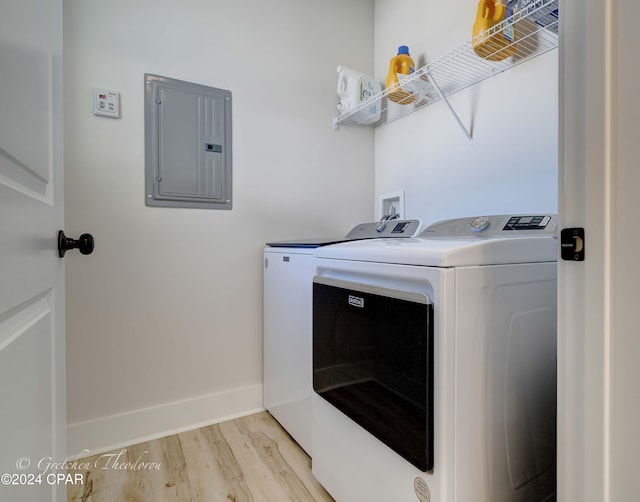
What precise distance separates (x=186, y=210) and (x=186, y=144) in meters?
0.34

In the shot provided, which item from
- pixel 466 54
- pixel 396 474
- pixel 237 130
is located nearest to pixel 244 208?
pixel 237 130

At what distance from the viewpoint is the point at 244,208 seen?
186cm

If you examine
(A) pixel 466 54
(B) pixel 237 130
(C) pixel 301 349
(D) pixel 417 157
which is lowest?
(C) pixel 301 349

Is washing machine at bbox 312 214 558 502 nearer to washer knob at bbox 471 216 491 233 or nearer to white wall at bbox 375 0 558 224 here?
washer knob at bbox 471 216 491 233

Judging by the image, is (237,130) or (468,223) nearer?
(468,223)

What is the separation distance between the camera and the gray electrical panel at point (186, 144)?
5.32 ft

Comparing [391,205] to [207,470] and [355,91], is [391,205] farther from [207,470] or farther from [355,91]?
[207,470]

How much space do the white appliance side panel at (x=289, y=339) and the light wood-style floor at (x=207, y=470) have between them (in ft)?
0.40

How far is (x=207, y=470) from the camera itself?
138cm

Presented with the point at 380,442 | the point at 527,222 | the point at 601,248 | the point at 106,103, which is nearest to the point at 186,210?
the point at 106,103

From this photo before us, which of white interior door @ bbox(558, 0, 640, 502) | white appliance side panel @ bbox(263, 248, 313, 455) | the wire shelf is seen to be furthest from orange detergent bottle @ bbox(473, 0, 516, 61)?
white appliance side panel @ bbox(263, 248, 313, 455)

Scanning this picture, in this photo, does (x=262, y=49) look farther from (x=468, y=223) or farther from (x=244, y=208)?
(x=468, y=223)

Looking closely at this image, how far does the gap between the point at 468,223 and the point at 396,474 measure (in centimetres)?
92

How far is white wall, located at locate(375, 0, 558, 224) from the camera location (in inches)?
52.3
